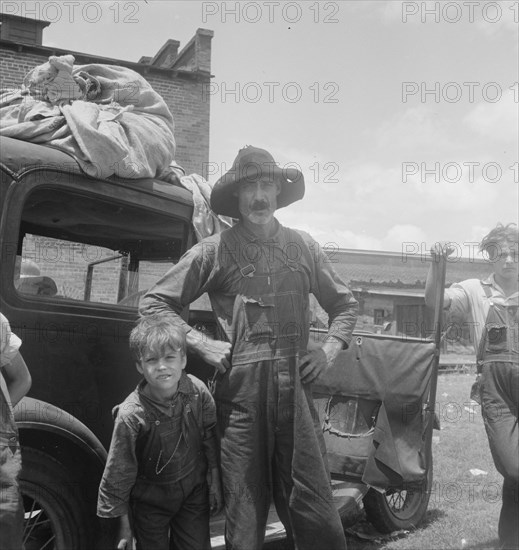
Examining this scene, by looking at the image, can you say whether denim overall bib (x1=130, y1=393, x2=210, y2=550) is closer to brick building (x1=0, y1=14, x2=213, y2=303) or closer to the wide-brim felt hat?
the wide-brim felt hat

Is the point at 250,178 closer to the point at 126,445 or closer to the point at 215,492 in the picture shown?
the point at 126,445

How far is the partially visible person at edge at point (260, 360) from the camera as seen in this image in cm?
281

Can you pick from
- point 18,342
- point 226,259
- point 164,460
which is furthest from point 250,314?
point 18,342

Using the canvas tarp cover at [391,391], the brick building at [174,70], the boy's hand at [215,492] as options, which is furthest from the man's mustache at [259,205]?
the brick building at [174,70]

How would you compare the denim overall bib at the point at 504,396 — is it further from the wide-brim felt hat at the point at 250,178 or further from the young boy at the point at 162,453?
the young boy at the point at 162,453

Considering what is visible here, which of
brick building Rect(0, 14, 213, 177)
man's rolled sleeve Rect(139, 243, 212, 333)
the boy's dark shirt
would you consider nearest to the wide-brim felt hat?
man's rolled sleeve Rect(139, 243, 212, 333)

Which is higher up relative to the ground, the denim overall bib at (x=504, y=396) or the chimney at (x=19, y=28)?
the chimney at (x=19, y=28)

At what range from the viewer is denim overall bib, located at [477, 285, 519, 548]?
3.89 m

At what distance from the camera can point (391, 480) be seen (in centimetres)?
394

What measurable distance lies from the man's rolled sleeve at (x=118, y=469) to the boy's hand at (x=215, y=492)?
0.37 meters

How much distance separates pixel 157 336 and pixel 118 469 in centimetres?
55

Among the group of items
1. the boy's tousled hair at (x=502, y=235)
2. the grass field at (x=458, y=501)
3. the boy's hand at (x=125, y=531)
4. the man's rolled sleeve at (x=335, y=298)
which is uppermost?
the boy's tousled hair at (x=502, y=235)

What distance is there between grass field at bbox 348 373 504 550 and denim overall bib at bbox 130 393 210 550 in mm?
1972

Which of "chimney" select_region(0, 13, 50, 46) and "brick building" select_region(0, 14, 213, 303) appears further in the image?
"chimney" select_region(0, 13, 50, 46)
